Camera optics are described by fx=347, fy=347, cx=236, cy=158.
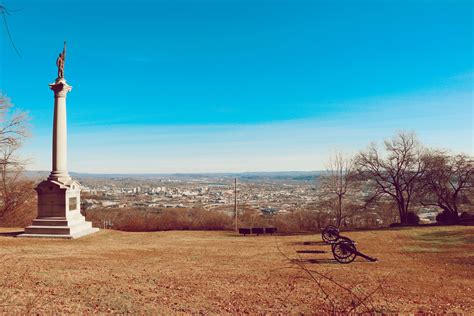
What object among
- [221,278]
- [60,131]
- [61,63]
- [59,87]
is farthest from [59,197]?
[221,278]

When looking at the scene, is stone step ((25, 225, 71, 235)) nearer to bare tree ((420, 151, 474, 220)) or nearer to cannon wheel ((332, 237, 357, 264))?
cannon wheel ((332, 237, 357, 264))

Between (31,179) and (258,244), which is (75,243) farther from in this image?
(31,179)

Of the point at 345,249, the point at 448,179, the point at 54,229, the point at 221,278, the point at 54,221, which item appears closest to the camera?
the point at 221,278

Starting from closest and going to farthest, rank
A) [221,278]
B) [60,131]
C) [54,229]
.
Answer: [221,278], [54,229], [60,131]

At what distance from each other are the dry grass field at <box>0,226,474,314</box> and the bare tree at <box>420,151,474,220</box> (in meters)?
11.4

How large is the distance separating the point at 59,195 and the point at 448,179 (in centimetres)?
2575

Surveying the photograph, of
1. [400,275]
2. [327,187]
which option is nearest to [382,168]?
[327,187]

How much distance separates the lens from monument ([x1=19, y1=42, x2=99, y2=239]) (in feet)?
54.2

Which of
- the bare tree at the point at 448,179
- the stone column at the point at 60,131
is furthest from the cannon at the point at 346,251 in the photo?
the bare tree at the point at 448,179

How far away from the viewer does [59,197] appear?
55.4 feet

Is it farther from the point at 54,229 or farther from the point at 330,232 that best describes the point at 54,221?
the point at 330,232

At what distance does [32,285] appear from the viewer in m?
7.80

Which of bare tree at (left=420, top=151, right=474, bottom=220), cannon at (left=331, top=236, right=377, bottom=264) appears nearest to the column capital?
cannon at (left=331, top=236, right=377, bottom=264)

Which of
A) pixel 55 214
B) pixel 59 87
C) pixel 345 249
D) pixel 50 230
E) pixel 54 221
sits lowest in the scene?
pixel 50 230
